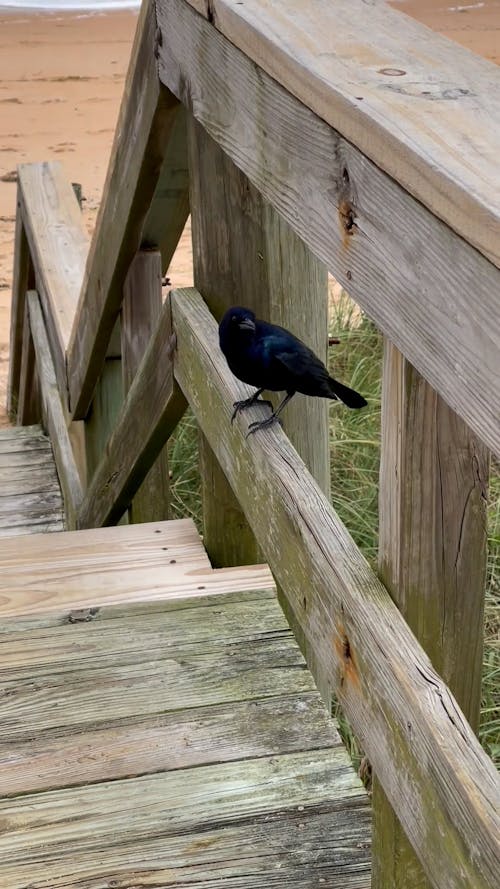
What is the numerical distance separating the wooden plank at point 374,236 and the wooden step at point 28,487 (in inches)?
108

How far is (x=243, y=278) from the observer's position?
1897mm

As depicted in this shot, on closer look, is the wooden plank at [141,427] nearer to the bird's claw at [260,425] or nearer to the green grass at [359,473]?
the bird's claw at [260,425]

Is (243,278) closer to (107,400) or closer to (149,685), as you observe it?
(149,685)

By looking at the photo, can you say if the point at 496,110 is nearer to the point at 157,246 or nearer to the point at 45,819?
the point at 45,819

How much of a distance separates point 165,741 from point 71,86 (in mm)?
11760

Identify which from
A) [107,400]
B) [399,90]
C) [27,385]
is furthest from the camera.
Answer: [27,385]

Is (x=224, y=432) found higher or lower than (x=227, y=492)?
higher

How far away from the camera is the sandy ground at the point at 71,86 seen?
31.7 feet

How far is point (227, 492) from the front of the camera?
2059mm

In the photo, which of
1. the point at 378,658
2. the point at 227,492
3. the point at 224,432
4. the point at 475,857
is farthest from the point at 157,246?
the point at 475,857

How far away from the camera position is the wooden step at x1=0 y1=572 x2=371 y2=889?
1.38 m

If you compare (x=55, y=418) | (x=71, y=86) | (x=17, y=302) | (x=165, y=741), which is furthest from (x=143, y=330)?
(x=71, y=86)

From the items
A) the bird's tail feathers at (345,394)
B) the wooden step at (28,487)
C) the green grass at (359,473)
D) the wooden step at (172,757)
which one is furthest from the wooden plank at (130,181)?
the wooden step at (28,487)

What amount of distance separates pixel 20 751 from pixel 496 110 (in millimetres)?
1044
